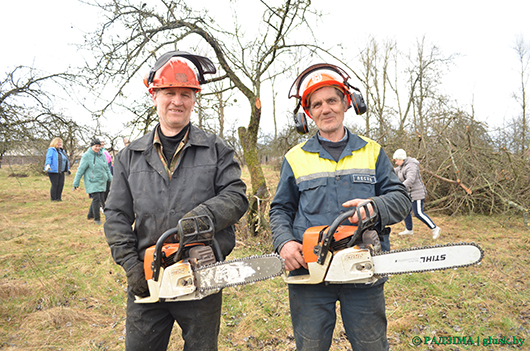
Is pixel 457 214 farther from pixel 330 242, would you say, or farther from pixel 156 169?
pixel 156 169

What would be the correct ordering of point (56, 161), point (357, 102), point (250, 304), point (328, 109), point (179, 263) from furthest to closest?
point (56, 161)
point (250, 304)
point (357, 102)
point (328, 109)
point (179, 263)

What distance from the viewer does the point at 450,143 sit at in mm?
7301

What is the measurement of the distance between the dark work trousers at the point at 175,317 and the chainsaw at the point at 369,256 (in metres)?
0.72

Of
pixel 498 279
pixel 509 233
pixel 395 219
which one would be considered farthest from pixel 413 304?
pixel 509 233

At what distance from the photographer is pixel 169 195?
1648 millimetres

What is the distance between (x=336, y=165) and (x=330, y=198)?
0.68 ft

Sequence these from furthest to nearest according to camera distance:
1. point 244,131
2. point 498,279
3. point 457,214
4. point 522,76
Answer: point 522,76
point 457,214
point 244,131
point 498,279

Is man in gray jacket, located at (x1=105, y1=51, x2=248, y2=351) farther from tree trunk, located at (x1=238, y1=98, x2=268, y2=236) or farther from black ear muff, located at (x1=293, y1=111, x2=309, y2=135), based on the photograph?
tree trunk, located at (x1=238, y1=98, x2=268, y2=236)

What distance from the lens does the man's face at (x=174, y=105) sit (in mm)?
1681

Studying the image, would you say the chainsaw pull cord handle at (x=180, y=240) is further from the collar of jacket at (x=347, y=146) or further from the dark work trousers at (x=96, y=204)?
the dark work trousers at (x=96, y=204)

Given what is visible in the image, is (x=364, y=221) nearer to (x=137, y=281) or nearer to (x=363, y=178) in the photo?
(x=363, y=178)

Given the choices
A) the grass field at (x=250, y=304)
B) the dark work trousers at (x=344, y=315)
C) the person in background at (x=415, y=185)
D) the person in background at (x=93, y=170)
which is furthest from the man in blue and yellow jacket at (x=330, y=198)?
the person in background at (x=93, y=170)

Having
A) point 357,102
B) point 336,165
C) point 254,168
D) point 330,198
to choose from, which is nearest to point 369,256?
point 330,198

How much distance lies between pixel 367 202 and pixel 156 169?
3.83 feet
